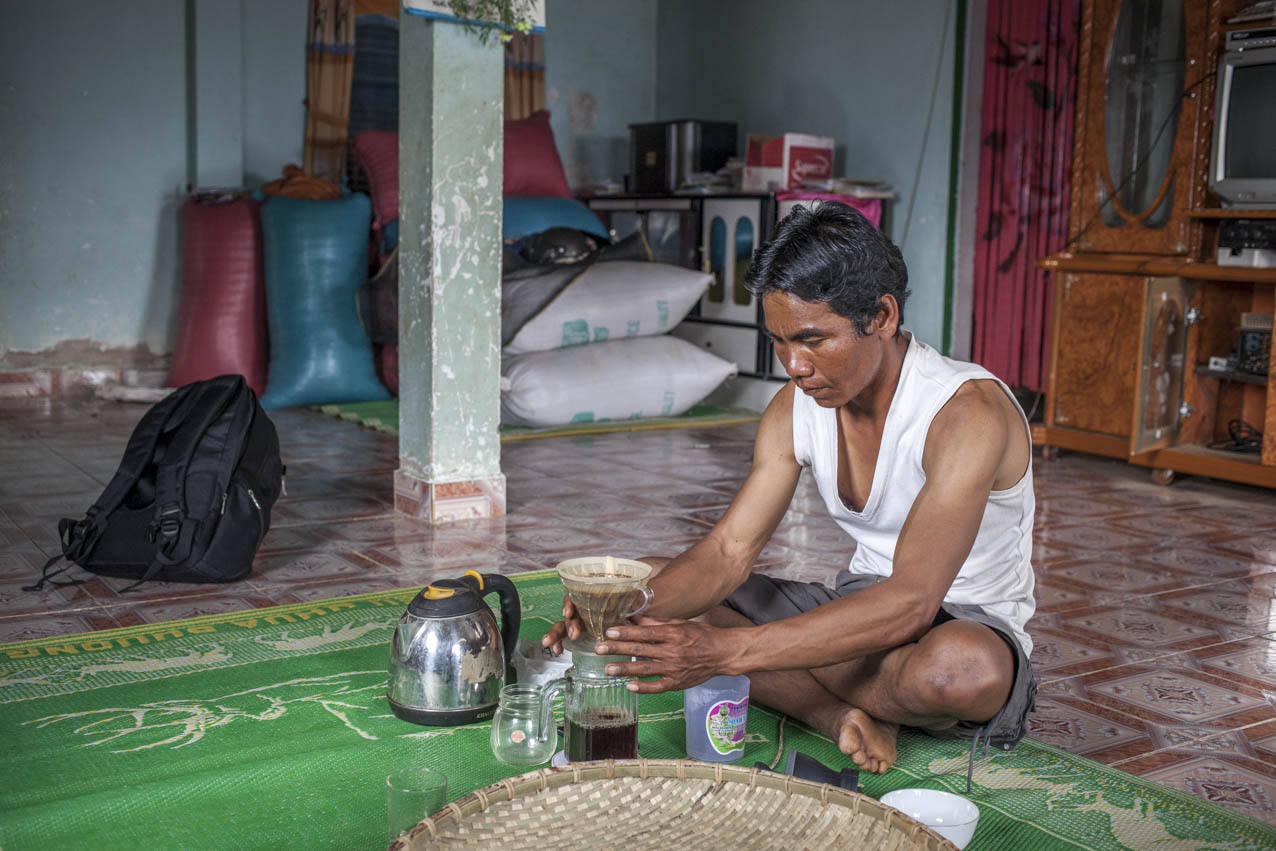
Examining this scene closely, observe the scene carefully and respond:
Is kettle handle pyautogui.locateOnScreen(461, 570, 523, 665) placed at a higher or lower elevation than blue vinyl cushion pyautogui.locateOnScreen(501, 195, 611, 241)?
lower

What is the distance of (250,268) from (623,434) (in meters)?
2.23

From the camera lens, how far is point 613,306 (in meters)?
6.15

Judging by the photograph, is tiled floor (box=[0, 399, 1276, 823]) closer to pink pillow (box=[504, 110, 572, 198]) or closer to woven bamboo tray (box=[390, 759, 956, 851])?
woven bamboo tray (box=[390, 759, 956, 851])

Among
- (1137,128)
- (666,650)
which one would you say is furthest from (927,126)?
(666,650)

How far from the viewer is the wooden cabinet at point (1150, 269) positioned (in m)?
4.93

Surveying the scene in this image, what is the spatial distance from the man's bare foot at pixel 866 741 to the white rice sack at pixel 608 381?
3715 mm

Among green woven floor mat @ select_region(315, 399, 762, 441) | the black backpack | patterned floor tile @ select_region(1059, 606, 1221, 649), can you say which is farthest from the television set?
the black backpack

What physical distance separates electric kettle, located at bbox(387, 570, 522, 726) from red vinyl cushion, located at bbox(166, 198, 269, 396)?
4.54 metres

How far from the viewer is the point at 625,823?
A: 1766 mm

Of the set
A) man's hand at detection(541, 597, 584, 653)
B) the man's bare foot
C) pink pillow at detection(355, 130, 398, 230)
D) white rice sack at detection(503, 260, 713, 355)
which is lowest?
the man's bare foot

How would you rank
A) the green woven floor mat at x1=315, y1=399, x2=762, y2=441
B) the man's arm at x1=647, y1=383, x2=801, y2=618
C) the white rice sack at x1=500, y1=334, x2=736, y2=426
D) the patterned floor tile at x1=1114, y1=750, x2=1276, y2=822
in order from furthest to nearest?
1. the green woven floor mat at x1=315, y1=399, x2=762, y2=441
2. the white rice sack at x1=500, y1=334, x2=736, y2=426
3. the man's arm at x1=647, y1=383, x2=801, y2=618
4. the patterned floor tile at x1=1114, y1=750, x2=1276, y2=822

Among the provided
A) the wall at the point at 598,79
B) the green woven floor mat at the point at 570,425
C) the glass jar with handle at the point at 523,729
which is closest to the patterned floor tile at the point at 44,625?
the glass jar with handle at the point at 523,729

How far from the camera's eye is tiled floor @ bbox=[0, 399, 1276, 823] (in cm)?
256

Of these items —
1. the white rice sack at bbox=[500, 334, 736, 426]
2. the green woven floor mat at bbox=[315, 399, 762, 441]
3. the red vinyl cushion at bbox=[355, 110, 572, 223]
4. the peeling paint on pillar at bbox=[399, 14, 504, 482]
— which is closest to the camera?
the peeling paint on pillar at bbox=[399, 14, 504, 482]
